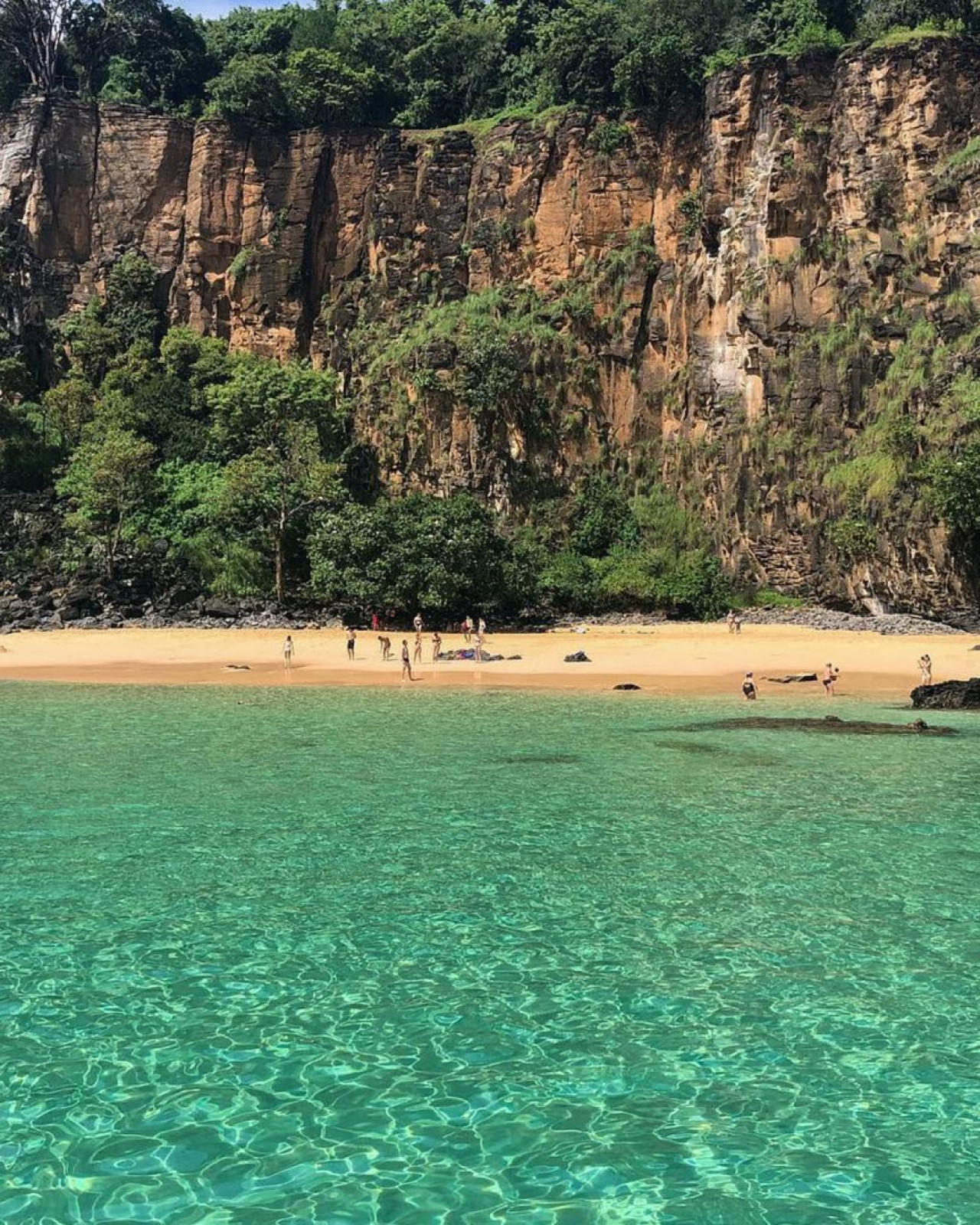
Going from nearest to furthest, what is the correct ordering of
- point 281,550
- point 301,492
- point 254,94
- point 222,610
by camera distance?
1. point 222,610
2. point 281,550
3. point 301,492
4. point 254,94

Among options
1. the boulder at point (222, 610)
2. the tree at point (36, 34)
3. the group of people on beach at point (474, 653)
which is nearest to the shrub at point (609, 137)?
the group of people on beach at point (474, 653)

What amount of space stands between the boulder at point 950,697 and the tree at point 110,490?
122ft

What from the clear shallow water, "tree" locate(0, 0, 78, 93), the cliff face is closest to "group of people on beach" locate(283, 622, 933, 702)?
the cliff face

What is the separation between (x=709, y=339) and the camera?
53938mm

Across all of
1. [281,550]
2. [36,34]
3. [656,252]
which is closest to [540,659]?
[281,550]

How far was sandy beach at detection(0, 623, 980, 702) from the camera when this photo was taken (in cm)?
3181

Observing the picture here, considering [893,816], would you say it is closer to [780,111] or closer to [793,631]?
[793,631]

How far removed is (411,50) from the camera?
70.6 metres

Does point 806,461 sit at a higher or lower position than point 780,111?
lower

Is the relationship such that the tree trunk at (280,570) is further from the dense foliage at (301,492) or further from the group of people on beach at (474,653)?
the group of people on beach at (474,653)

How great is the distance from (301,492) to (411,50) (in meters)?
37.6

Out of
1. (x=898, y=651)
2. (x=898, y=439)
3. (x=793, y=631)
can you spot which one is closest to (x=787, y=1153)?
(x=898, y=651)

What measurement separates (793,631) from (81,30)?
6736cm

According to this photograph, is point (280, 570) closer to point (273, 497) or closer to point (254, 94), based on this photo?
point (273, 497)
